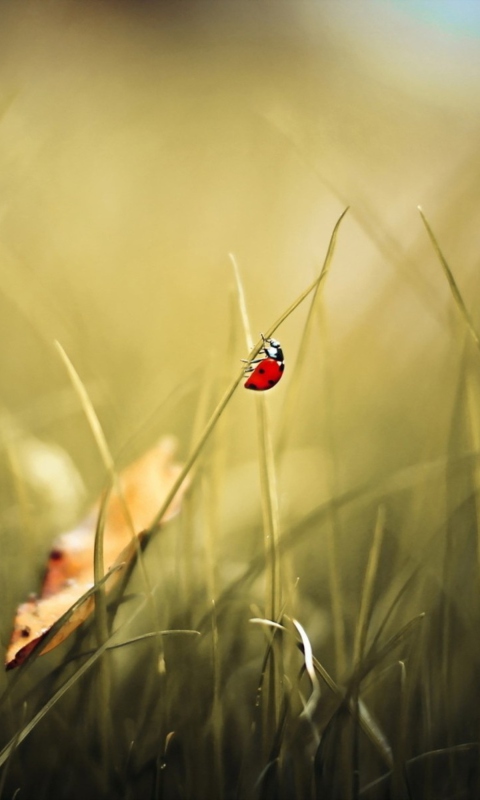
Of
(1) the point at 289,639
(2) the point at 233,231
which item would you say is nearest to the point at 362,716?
(1) the point at 289,639

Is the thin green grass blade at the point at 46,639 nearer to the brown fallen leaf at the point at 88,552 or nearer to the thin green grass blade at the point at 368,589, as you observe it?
the brown fallen leaf at the point at 88,552

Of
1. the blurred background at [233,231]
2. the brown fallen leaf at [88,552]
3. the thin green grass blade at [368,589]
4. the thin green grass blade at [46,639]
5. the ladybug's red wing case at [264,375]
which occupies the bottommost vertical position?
the thin green grass blade at [368,589]

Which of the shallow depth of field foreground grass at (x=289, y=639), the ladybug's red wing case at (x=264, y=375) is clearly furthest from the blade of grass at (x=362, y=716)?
the ladybug's red wing case at (x=264, y=375)

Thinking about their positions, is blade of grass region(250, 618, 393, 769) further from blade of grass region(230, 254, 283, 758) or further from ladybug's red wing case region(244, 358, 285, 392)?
ladybug's red wing case region(244, 358, 285, 392)

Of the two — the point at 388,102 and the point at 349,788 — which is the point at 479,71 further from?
the point at 349,788

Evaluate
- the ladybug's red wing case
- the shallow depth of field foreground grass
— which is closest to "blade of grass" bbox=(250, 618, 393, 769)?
the shallow depth of field foreground grass
